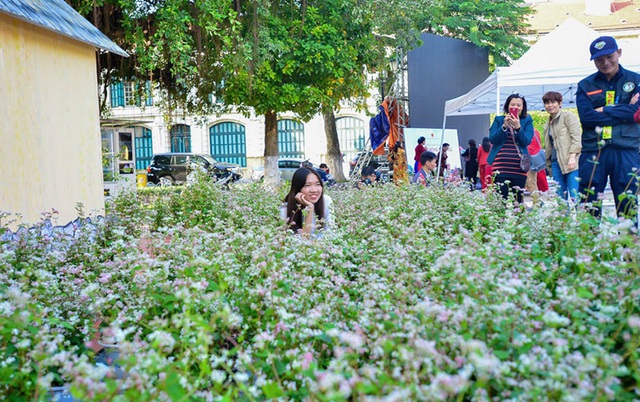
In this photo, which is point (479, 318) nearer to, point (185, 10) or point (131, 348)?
point (131, 348)

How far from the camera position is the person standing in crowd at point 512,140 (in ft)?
25.1

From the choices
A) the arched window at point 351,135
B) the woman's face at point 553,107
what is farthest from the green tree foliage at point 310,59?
the arched window at point 351,135

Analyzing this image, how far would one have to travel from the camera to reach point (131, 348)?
207 cm

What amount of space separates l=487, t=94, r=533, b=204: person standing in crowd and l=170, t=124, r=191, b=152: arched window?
43132 millimetres

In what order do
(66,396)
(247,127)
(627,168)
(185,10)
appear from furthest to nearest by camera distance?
(247,127) → (185,10) → (627,168) → (66,396)

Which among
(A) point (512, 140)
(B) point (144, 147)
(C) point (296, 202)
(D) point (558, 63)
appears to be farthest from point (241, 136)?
(C) point (296, 202)

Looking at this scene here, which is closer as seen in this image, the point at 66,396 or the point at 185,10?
the point at 66,396

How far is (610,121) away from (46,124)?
20.5ft

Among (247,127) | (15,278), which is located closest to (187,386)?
(15,278)

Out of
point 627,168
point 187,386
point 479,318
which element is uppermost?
point 627,168

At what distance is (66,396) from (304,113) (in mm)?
16251

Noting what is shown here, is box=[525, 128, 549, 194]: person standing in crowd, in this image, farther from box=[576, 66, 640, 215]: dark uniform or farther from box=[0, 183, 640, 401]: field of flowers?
box=[0, 183, 640, 401]: field of flowers

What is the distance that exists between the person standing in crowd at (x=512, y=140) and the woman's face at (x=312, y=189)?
106 inches

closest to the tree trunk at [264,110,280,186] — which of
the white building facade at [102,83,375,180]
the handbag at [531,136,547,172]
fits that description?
the handbag at [531,136,547,172]
